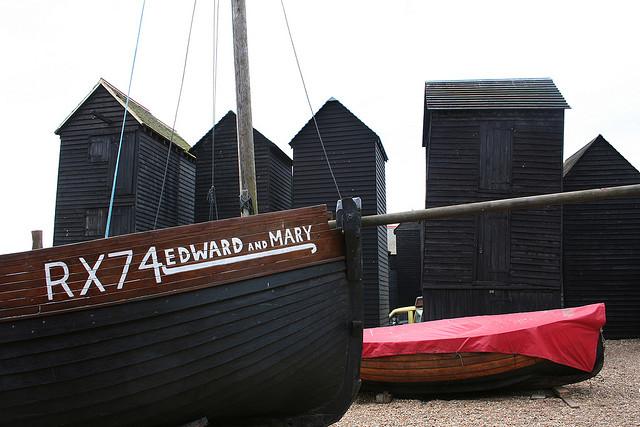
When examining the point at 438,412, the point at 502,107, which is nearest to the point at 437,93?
the point at 502,107

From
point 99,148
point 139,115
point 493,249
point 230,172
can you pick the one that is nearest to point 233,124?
point 230,172

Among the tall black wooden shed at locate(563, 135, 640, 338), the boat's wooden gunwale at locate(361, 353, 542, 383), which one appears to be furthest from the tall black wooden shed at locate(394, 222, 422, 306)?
the boat's wooden gunwale at locate(361, 353, 542, 383)

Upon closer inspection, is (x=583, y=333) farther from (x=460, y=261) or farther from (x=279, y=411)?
(x=460, y=261)

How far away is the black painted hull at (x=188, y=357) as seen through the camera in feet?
11.9

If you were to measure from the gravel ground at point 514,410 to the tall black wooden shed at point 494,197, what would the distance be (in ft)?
17.8

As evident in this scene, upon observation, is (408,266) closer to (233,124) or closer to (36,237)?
(233,124)

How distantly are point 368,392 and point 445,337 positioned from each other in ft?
5.75

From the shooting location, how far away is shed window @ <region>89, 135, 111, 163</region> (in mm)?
19438

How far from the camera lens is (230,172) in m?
20.6

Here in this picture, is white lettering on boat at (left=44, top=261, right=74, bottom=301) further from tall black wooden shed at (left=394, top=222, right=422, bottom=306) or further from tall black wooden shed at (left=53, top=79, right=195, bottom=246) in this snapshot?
tall black wooden shed at (left=394, top=222, right=422, bottom=306)

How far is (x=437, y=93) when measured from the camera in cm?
1728

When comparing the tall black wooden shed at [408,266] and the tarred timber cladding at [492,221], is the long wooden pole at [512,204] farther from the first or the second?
the tall black wooden shed at [408,266]

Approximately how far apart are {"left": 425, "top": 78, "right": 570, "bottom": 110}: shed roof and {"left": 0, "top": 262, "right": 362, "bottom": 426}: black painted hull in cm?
1290

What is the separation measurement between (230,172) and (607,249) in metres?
12.9
